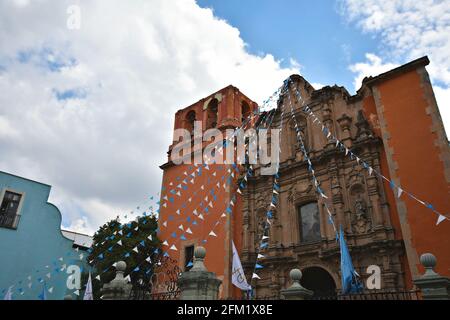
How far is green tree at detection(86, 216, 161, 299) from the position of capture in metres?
14.6

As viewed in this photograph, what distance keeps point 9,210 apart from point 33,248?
7.24ft

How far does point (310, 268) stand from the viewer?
12.5m

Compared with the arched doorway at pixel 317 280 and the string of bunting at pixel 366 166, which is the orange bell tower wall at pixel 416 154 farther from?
the arched doorway at pixel 317 280

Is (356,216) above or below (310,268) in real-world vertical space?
above

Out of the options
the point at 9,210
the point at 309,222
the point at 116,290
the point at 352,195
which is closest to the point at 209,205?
the point at 309,222

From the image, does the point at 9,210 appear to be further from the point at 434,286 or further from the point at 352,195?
the point at 434,286

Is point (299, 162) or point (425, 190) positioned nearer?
point (425, 190)

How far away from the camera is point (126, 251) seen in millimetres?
14914

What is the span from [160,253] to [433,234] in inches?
441

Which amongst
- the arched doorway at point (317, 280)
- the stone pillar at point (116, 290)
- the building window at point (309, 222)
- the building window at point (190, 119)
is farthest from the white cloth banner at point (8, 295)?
the building window at point (309, 222)
